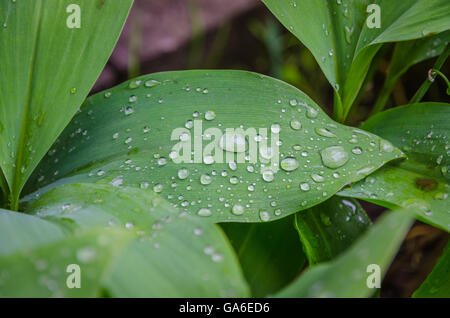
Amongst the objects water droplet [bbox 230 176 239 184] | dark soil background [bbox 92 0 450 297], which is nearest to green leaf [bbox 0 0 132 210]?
water droplet [bbox 230 176 239 184]

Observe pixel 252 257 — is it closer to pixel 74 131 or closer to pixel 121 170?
pixel 121 170

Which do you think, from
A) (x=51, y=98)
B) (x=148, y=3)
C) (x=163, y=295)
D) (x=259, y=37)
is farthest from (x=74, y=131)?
(x=259, y=37)

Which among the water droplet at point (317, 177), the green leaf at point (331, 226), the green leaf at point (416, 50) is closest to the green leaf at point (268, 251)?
the green leaf at point (331, 226)

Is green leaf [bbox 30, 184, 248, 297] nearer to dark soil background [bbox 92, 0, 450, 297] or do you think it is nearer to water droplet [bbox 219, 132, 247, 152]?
water droplet [bbox 219, 132, 247, 152]

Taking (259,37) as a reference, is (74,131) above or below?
below

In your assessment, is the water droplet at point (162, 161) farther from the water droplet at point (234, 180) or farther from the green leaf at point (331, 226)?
the green leaf at point (331, 226)

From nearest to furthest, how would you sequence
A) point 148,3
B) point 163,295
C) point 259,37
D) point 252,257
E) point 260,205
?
point 163,295 → point 260,205 → point 252,257 → point 148,3 → point 259,37

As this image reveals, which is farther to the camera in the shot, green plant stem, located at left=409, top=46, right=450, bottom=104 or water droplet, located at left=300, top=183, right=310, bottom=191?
green plant stem, located at left=409, top=46, right=450, bottom=104
